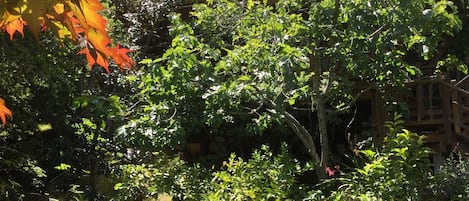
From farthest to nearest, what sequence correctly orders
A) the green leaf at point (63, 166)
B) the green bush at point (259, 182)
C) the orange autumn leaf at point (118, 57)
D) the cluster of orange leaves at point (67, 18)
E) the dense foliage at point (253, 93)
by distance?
the green leaf at point (63, 166) < the dense foliage at point (253, 93) < the green bush at point (259, 182) < the orange autumn leaf at point (118, 57) < the cluster of orange leaves at point (67, 18)

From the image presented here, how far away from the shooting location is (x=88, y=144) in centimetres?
753

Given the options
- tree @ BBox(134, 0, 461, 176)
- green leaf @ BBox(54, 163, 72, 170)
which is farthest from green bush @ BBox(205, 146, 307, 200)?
green leaf @ BBox(54, 163, 72, 170)

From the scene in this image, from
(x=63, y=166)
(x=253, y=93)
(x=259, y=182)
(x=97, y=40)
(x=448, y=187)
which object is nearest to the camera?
(x=97, y=40)

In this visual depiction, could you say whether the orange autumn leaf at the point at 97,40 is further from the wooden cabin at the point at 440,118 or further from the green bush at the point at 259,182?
the wooden cabin at the point at 440,118

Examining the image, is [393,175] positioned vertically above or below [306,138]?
below

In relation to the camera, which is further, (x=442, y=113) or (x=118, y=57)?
(x=442, y=113)

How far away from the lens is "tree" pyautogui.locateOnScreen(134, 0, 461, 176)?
16.2 ft

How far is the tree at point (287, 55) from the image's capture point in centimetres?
493

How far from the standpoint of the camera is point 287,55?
473 cm

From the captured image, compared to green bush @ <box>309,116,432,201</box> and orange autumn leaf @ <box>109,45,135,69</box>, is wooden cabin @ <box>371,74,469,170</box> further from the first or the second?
orange autumn leaf @ <box>109,45,135,69</box>

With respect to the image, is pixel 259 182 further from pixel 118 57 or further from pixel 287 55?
pixel 118 57

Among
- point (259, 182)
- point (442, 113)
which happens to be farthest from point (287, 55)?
point (442, 113)

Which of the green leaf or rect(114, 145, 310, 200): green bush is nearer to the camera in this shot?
rect(114, 145, 310, 200): green bush

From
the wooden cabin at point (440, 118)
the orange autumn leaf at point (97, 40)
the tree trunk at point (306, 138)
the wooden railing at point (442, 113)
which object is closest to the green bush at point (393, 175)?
the tree trunk at point (306, 138)
